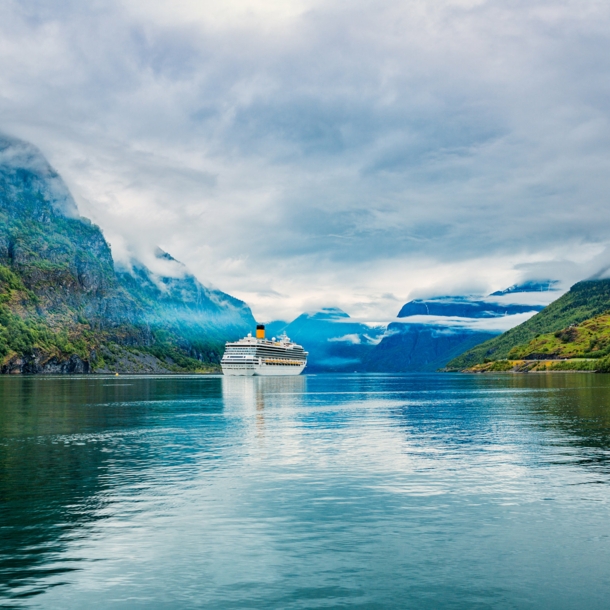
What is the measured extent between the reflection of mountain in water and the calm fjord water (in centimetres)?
18

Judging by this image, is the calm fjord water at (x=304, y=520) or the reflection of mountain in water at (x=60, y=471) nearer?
the calm fjord water at (x=304, y=520)

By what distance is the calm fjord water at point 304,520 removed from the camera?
2641 centimetres

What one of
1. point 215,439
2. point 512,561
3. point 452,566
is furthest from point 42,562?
point 215,439

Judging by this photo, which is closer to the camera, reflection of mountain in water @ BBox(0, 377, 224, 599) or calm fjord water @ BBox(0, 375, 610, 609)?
calm fjord water @ BBox(0, 375, 610, 609)

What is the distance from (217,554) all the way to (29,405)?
105946mm

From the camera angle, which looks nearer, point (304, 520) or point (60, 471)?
point (304, 520)

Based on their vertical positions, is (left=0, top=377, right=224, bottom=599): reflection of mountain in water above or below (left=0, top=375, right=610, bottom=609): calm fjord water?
above

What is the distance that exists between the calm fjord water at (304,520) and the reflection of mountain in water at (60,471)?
0.60 feet

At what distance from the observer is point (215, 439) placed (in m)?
74.9

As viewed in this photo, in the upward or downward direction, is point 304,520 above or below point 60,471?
below

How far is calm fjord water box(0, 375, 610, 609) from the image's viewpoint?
1040 inches

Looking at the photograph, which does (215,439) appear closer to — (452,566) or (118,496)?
(118,496)

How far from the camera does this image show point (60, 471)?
51750mm

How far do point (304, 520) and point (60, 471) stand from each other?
24434mm
